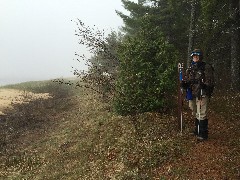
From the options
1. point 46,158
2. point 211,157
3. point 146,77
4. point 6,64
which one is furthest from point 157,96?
point 6,64

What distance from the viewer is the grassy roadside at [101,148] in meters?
8.63

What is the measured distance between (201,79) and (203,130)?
1386 mm

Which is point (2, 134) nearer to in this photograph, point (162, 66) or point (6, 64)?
point (162, 66)

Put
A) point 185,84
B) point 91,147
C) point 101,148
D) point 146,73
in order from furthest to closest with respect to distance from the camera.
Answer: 1. point 91,147
2. point 146,73
3. point 101,148
4. point 185,84

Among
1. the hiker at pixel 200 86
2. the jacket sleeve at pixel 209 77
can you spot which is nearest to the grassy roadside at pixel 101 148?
the hiker at pixel 200 86

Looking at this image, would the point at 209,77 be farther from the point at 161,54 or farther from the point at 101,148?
the point at 101,148

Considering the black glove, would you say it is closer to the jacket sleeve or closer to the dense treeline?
the jacket sleeve

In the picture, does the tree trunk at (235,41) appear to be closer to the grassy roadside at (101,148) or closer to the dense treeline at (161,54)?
the dense treeline at (161,54)

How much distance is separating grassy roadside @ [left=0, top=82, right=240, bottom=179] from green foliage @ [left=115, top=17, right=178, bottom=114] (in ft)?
1.55

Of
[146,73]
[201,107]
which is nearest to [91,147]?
[146,73]

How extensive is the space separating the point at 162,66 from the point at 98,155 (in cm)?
362

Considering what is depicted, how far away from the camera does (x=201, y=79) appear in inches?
353

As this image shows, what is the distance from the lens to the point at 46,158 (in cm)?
1193

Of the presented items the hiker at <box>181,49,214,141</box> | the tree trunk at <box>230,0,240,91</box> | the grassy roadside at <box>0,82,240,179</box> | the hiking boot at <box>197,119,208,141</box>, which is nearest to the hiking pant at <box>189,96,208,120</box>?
the hiker at <box>181,49,214,141</box>
